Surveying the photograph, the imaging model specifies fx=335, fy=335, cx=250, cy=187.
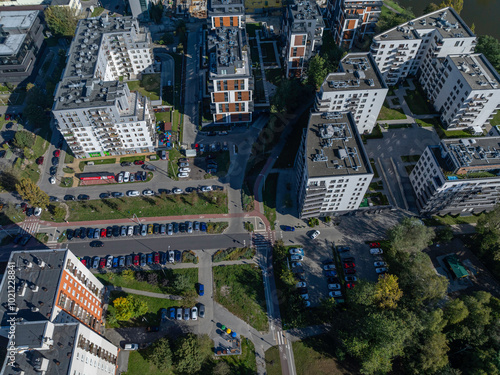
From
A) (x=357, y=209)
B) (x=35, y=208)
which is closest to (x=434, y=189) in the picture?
(x=357, y=209)

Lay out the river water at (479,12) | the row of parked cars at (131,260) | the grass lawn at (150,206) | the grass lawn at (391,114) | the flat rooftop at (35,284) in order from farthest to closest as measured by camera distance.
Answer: the river water at (479,12), the grass lawn at (391,114), the grass lawn at (150,206), the row of parked cars at (131,260), the flat rooftop at (35,284)

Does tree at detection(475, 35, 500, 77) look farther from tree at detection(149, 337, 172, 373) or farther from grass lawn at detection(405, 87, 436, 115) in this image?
tree at detection(149, 337, 172, 373)

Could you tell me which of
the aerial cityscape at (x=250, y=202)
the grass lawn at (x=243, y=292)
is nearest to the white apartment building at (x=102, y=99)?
the aerial cityscape at (x=250, y=202)

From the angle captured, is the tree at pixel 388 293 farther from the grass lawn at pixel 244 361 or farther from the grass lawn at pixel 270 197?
the grass lawn at pixel 270 197

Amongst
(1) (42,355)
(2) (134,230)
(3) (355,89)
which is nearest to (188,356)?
(1) (42,355)

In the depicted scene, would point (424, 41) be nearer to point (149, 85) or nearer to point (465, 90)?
point (465, 90)

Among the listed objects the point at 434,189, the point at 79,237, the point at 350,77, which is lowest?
→ the point at 79,237

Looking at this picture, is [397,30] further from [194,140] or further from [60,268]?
[60,268]
